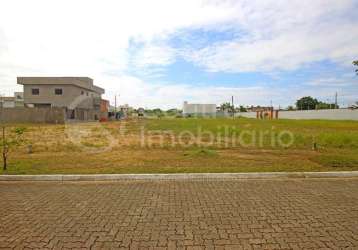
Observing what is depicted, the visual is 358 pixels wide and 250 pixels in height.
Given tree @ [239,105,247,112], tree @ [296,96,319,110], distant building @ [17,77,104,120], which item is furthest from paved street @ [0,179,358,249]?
tree @ [239,105,247,112]

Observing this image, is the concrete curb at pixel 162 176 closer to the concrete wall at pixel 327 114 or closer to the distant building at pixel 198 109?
the concrete wall at pixel 327 114

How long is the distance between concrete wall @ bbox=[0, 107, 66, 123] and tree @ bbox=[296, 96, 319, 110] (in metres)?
81.7

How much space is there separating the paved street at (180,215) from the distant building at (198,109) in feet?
309

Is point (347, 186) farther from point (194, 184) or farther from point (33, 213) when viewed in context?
point (33, 213)

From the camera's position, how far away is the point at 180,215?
435 cm

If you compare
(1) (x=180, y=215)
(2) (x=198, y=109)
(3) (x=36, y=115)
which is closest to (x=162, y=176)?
(1) (x=180, y=215)

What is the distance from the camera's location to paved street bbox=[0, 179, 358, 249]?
3.47 meters

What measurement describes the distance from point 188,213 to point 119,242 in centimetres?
139

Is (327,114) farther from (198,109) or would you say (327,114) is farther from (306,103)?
(198,109)

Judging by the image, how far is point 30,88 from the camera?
45.1 m

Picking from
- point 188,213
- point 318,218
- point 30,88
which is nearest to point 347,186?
point 318,218

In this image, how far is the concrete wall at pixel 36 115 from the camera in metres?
37.5

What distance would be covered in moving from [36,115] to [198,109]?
7073 cm

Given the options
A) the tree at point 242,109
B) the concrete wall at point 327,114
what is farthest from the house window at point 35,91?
the tree at point 242,109
